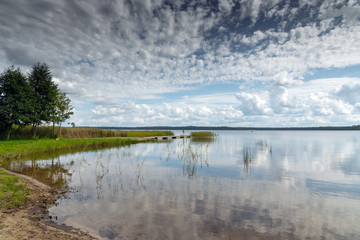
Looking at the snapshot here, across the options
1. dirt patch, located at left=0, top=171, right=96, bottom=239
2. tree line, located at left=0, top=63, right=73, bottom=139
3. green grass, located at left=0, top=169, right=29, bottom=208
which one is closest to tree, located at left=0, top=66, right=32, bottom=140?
tree line, located at left=0, top=63, right=73, bottom=139

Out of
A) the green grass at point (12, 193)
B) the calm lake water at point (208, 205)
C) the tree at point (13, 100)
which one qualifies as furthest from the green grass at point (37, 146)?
the green grass at point (12, 193)

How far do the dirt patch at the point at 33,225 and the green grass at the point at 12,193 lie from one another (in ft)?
1.25

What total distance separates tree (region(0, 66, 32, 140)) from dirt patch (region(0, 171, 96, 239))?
93.2 ft

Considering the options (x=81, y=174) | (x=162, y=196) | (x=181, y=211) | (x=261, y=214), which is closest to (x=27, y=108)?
(x=81, y=174)

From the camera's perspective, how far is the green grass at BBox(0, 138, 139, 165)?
20.2 metres

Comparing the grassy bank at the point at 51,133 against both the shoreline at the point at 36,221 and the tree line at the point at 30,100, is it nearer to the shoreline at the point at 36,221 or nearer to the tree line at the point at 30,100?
the tree line at the point at 30,100

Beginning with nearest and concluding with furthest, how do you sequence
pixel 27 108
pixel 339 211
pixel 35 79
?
pixel 339 211 < pixel 27 108 < pixel 35 79

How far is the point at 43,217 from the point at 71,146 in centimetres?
2715

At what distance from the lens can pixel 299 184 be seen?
13.4m

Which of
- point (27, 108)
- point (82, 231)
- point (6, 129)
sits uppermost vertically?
point (27, 108)

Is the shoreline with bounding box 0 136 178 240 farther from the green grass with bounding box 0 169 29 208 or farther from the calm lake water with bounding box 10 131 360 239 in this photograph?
the calm lake water with bounding box 10 131 360 239

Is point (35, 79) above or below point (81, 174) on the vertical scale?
above

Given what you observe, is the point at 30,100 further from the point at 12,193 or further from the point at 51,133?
the point at 12,193

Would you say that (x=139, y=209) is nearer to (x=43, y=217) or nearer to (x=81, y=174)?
(x=43, y=217)
